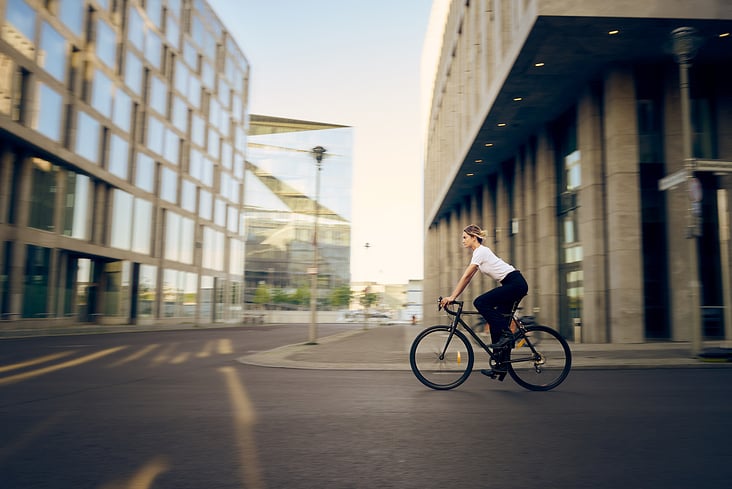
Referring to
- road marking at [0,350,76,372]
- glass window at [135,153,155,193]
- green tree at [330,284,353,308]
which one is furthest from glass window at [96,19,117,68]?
green tree at [330,284,353,308]

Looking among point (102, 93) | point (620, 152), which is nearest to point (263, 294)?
point (102, 93)

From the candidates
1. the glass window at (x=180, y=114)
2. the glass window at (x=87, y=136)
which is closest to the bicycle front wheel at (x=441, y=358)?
the glass window at (x=87, y=136)

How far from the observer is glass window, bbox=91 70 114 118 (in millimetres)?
34312

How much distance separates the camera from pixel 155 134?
43438 millimetres

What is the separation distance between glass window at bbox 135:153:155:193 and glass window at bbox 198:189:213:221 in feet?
29.0

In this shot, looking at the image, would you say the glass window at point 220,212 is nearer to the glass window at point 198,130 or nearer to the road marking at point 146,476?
the glass window at point 198,130

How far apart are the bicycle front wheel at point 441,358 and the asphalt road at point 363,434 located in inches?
10.6

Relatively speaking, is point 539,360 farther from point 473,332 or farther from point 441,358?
point 441,358

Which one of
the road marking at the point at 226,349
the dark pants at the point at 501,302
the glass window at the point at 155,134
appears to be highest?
the glass window at the point at 155,134

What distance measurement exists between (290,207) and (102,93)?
1502 inches

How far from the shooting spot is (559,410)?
17.8ft

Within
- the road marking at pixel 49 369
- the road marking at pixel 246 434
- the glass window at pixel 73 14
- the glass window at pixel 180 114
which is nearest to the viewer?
the road marking at pixel 246 434

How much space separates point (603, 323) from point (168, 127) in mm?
37869

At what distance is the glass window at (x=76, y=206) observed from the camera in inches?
1267
